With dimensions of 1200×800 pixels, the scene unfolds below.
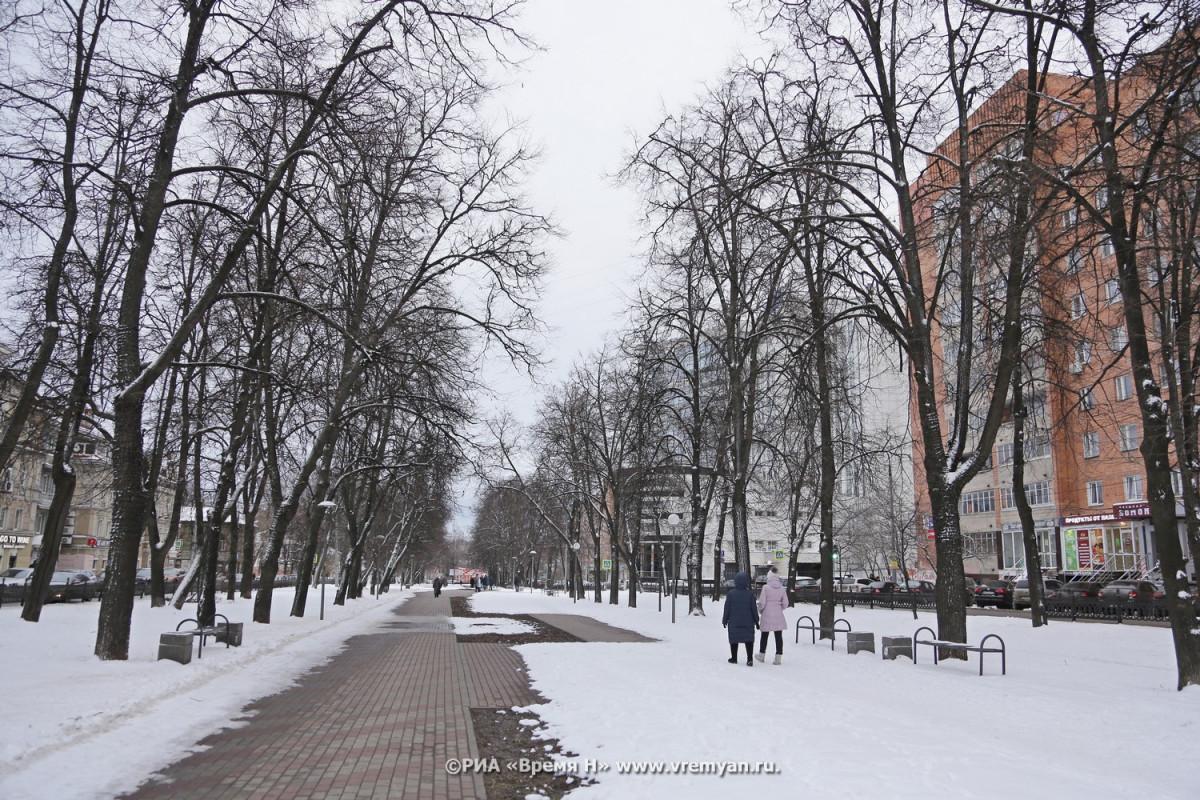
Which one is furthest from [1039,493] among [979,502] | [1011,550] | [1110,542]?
[1110,542]

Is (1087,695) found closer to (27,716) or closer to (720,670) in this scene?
(720,670)

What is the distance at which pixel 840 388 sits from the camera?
795 inches

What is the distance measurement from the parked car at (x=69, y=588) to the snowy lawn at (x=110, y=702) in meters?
21.4

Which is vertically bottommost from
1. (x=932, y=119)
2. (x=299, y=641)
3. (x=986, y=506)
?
(x=299, y=641)

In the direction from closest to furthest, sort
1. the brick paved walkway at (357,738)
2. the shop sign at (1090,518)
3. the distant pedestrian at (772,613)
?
the brick paved walkway at (357,738) → the distant pedestrian at (772,613) → the shop sign at (1090,518)

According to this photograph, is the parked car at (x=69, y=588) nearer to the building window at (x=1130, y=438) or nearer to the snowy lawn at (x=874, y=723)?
the snowy lawn at (x=874, y=723)

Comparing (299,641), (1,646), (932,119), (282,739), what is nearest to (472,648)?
(299,641)

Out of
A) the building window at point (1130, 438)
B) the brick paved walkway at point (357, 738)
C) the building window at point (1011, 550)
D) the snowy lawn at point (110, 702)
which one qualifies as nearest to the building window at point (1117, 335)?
the building window at point (1130, 438)

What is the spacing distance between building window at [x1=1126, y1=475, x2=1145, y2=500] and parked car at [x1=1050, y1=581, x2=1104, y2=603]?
8344mm

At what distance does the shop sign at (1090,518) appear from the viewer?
151 ft

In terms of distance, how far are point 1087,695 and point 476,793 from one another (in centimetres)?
974

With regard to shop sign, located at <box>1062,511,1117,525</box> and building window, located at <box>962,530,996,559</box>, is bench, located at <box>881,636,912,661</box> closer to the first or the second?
shop sign, located at <box>1062,511,1117,525</box>

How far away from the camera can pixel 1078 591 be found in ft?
113

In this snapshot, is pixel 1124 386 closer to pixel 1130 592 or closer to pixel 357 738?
pixel 1130 592
